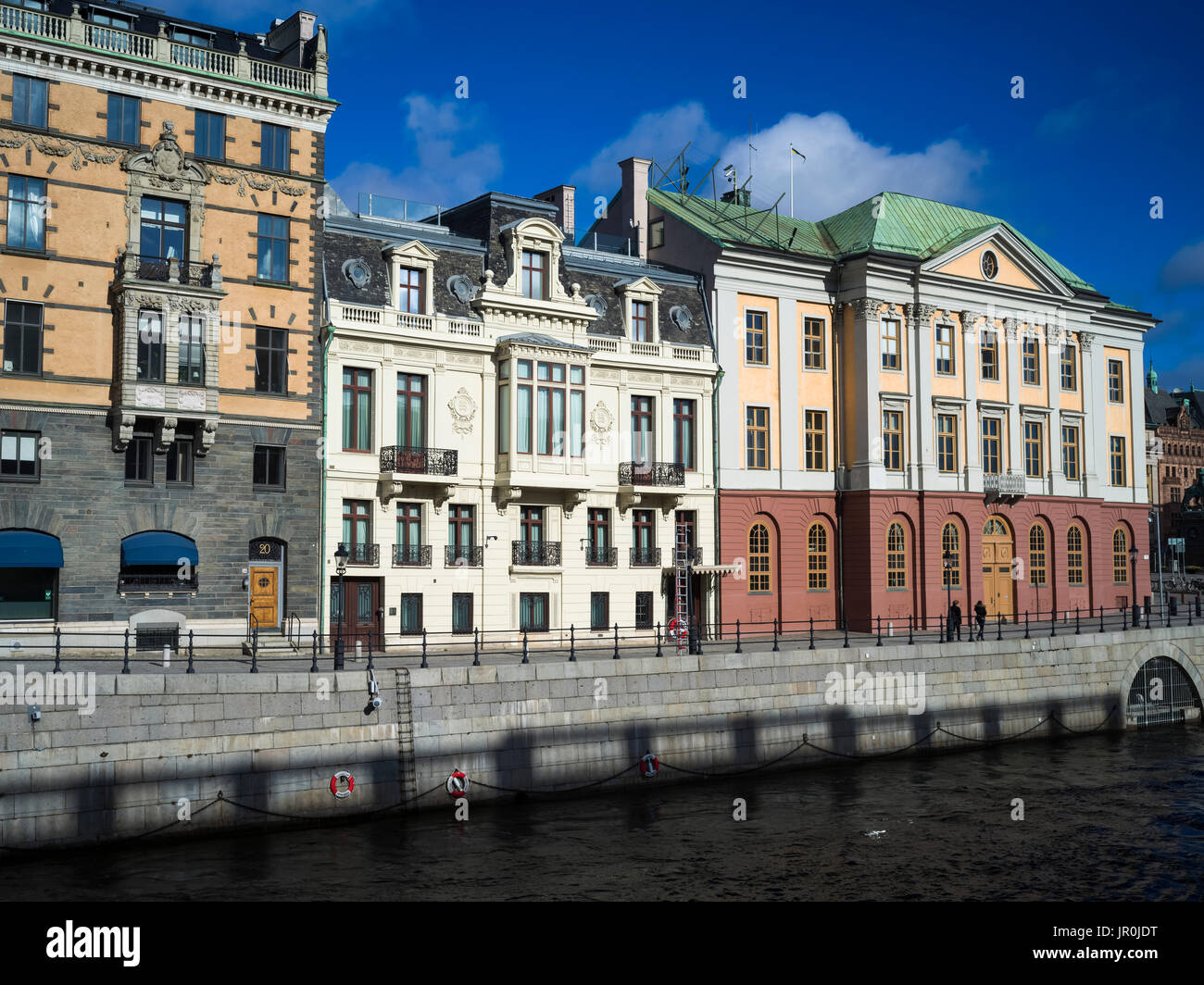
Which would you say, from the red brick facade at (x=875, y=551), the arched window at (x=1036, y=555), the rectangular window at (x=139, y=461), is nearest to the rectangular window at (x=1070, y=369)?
the red brick facade at (x=875, y=551)

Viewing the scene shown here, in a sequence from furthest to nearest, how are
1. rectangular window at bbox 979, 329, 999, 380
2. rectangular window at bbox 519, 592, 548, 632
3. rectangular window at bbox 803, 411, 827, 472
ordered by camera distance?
rectangular window at bbox 979, 329, 999, 380, rectangular window at bbox 803, 411, 827, 472, rectangular window at bbox 519, 592, 548, 632

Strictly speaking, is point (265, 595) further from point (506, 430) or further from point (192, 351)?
point (506, 430)

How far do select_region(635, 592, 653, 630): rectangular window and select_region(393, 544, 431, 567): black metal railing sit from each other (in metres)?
8.68

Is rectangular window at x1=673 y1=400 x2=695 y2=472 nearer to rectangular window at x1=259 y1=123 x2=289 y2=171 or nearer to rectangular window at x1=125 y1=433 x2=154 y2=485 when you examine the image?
rectangular window at x1=259 y1=123 x2=289 y2=171

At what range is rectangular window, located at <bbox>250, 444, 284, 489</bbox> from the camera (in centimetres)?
3616

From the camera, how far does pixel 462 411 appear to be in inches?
1581

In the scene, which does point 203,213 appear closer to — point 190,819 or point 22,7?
point 22,7

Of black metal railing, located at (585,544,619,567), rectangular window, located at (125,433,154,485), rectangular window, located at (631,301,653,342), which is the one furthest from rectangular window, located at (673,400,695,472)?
rectangular window, located at (125,433,154,485)

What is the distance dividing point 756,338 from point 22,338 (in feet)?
89.5

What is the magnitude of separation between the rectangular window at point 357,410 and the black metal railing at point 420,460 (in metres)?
0.80

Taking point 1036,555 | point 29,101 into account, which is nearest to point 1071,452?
point 1036,555

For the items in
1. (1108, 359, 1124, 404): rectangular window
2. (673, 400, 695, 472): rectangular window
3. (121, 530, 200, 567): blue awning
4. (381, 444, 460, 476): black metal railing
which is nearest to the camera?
(121, 530, 200, 567): blue awning
